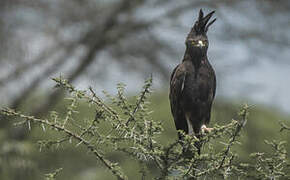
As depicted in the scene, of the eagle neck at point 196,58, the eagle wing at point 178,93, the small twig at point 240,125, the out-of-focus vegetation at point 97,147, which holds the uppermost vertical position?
the out-of-focus vegetation at point 97,147

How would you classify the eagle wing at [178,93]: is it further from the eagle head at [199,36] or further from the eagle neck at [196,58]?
the eagle head at [199,36]

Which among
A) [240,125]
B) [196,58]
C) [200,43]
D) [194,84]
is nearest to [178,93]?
[194,84]

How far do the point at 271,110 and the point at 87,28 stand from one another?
26.4ft

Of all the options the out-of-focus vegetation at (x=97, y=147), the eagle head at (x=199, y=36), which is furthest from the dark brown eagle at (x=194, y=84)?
the out-of-focus vegetation at (x=97, y=147)

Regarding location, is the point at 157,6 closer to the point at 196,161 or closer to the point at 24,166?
the point at 24,166

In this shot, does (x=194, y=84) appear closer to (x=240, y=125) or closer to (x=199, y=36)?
(x=199, y=36)

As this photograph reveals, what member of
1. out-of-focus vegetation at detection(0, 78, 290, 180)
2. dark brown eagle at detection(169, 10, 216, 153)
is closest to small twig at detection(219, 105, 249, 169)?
out-of-focus vegetation at detection(0, 78, 290, 180)

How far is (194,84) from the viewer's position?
12.5ft

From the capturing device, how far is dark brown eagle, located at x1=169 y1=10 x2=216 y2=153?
12.1 feet

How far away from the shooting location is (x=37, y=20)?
9.08 metres

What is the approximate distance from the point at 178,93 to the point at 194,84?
0.13 metres

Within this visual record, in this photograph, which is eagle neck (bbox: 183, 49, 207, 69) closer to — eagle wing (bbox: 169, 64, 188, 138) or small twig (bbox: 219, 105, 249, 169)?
eagle wing (bbox: 169, 64, 188, 138)

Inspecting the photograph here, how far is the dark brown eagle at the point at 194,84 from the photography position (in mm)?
3697

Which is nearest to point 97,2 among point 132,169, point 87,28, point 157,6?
point 87,28
